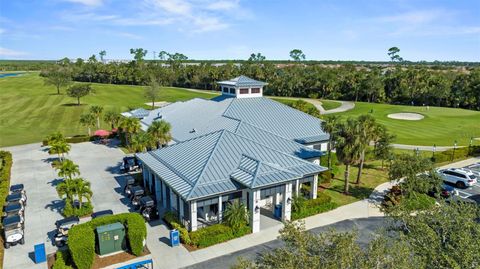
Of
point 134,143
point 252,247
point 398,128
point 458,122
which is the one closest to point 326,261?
point 252,247

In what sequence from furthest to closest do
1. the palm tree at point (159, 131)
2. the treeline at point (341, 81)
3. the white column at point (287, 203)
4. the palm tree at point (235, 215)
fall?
the treeline at point (341, 81), the palm tree at point (159, 131), the white column at point (287, 203), the palm tree at point (235, 215)

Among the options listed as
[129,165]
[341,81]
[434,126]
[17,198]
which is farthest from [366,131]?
[341,81]

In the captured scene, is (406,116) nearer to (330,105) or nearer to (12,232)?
(330,105)

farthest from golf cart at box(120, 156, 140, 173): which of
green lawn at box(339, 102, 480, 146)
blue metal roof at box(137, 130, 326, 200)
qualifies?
green lawn at box(339, 102, 480, 146)

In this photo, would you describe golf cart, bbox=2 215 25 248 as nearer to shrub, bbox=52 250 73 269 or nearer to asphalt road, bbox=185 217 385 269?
shrub, bbox=52 250 73 269

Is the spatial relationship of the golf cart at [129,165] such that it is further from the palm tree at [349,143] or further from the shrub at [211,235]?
the palm tree at [349,143]

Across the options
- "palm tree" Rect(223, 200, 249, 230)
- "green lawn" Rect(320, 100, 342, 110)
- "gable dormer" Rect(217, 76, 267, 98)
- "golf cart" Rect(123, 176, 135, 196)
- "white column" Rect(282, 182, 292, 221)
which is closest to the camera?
"palm tree" Rect(223, 200, 249, 230)

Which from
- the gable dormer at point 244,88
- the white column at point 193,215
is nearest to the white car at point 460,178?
the gable dormer at point 244,88
